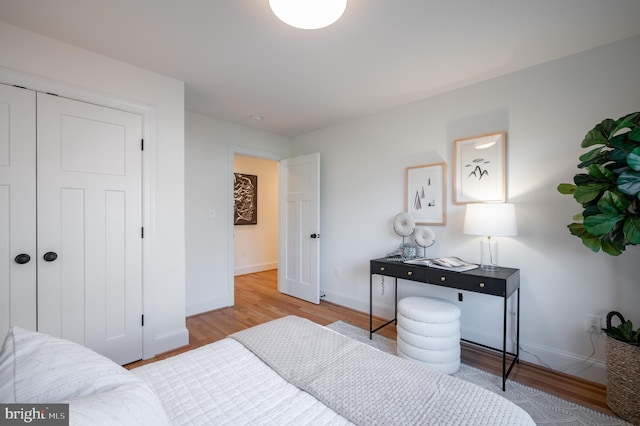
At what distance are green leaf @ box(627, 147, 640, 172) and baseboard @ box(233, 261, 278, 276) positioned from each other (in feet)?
16.8

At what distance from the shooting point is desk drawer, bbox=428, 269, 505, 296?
6.53 ft

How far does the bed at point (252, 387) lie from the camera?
0.69 metres

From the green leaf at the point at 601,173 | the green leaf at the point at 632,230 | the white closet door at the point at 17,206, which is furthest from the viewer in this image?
the white closet door at the point at 17,206

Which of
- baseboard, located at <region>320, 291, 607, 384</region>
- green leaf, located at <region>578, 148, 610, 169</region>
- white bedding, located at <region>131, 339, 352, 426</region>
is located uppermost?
green leaf, located at <region>578, 148, 610, 169</region>

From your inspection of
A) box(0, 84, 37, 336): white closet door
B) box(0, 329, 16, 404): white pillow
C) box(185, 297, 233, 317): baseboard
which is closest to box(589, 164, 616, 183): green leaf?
box(0, 329, 16, 404): white pillow

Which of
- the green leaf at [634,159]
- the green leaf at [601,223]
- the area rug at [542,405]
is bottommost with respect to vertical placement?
the area rug at [542,405]

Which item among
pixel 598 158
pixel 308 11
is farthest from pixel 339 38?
pixel 598 158

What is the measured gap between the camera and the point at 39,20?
175 centimetres

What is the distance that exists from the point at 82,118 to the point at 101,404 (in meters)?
2.23

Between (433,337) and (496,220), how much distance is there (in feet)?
3.31

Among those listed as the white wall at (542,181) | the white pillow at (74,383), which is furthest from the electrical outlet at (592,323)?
the white pillow at (74,383)

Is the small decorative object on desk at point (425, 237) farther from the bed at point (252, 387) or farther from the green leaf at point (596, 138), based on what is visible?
the bed at point (252, 387)

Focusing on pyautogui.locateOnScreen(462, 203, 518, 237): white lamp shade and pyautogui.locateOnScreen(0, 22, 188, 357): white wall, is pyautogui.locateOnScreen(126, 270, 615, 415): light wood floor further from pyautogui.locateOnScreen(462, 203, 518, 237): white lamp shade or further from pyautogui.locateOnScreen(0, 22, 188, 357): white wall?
pyautogui.locateOnScreen(462, 203, 518, 237): white lamp shade

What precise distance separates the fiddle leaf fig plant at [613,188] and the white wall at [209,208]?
3431 millimetres
